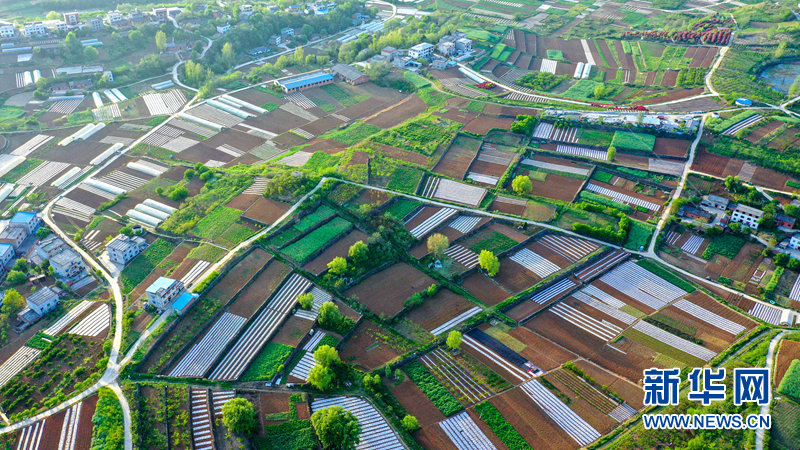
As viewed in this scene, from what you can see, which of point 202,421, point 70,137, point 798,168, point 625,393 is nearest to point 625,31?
point 798,168

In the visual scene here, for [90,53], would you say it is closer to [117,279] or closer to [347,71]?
[347,71]

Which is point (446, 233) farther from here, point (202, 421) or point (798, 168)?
point (798, 168)

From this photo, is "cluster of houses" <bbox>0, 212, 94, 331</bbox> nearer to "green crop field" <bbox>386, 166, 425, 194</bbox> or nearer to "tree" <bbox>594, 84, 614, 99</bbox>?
"green crop field" <bbox>386, 166, 425, 194</bbox>

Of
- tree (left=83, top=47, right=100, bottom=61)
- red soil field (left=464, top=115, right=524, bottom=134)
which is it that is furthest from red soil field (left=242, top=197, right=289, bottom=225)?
tree (left=83, top=47, right=100, bottom=61)

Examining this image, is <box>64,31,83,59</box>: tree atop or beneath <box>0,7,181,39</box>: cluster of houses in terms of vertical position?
beneath

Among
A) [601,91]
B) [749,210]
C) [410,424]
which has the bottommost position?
[410,424]

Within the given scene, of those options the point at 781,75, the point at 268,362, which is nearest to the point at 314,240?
the point at 268,362

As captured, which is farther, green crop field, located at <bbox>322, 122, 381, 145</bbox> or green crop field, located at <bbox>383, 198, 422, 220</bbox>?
green crop field, located at <bbox>322, 122, 381, 145</bbox>
